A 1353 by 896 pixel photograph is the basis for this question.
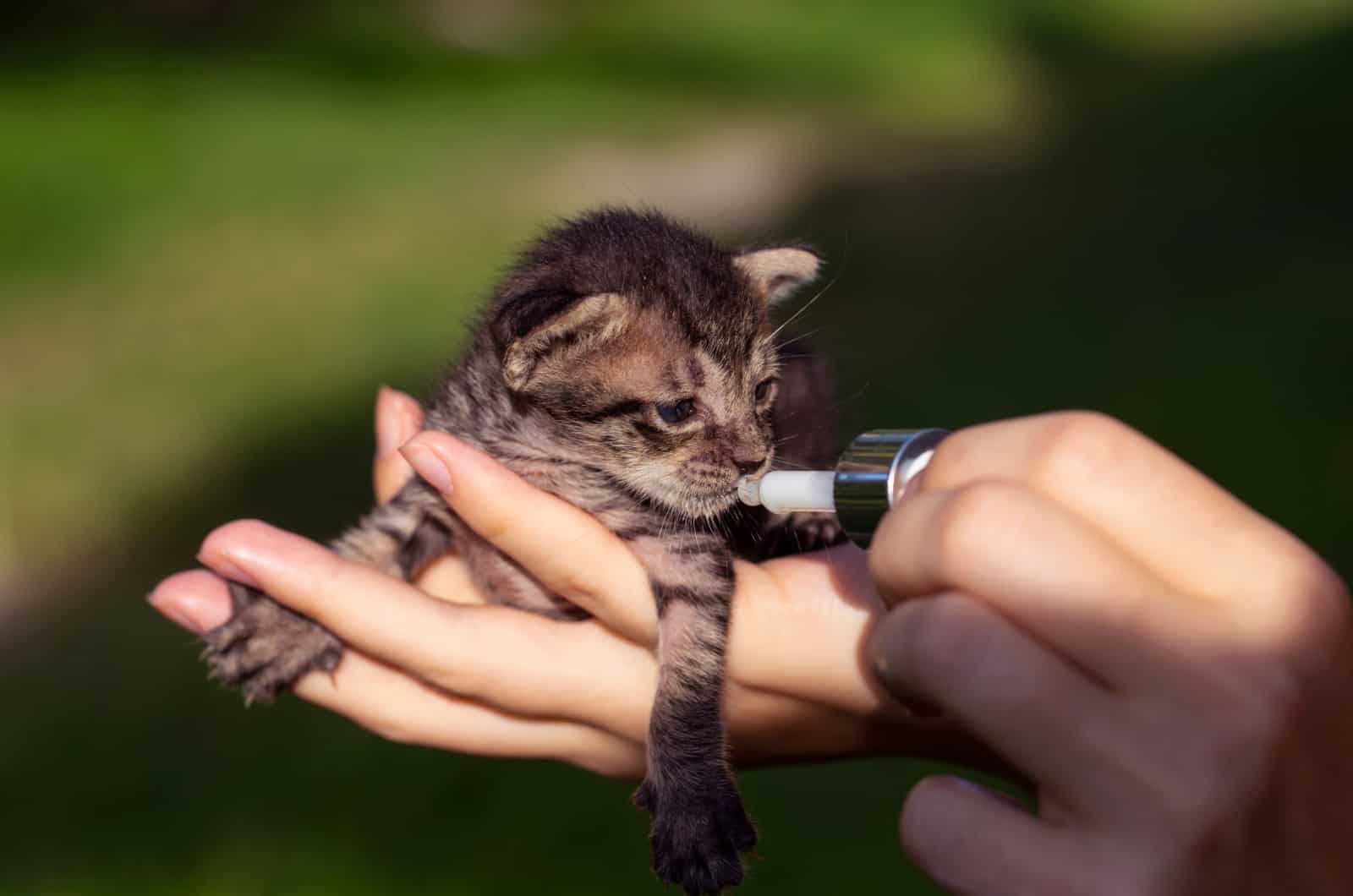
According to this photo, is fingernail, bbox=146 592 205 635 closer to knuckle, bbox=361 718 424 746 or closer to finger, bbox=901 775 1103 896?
knuckle, bbox=361 718 424 746

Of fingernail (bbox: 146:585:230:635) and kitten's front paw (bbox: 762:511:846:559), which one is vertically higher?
kitten's front paw (bbox: 762:511:846:559)

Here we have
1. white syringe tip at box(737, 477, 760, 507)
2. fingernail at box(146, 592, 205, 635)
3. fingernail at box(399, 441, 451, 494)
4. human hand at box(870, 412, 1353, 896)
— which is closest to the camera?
human hand at box(870, 412, 1353, 896)

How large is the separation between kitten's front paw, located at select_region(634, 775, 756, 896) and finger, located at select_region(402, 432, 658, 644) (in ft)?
0.93

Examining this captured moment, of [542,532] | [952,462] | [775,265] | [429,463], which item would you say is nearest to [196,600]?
[429,463]

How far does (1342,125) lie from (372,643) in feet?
22.3

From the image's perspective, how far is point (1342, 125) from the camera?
707 cm

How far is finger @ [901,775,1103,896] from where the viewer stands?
3.64 feet

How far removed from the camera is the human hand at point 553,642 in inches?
79.8

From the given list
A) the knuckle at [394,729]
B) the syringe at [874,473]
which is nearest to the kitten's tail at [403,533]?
the knuckle at [394,729]

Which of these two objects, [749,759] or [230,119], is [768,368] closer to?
[749,759]

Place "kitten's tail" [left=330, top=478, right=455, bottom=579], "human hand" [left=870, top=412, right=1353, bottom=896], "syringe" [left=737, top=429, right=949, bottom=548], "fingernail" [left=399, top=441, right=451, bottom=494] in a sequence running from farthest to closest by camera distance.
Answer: "kitten's tail" [left=330, top=478, right=455, bottom=579] → "fingernail" [left=399, top=441, right=451, bottom=494] → "syringe" [left=737, top=429, right=949, bottom=548] → "human hand" [left=870, top=412, right=1353, bottom=896]

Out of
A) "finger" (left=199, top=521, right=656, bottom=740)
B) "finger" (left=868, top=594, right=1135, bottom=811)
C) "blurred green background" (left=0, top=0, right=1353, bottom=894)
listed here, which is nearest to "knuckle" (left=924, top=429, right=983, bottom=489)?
"finger" (left=868, top=594, right=1135, bottom=811)

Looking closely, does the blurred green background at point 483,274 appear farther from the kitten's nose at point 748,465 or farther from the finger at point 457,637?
the kitten's nose at point 748,465

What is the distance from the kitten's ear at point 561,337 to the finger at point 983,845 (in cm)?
101
